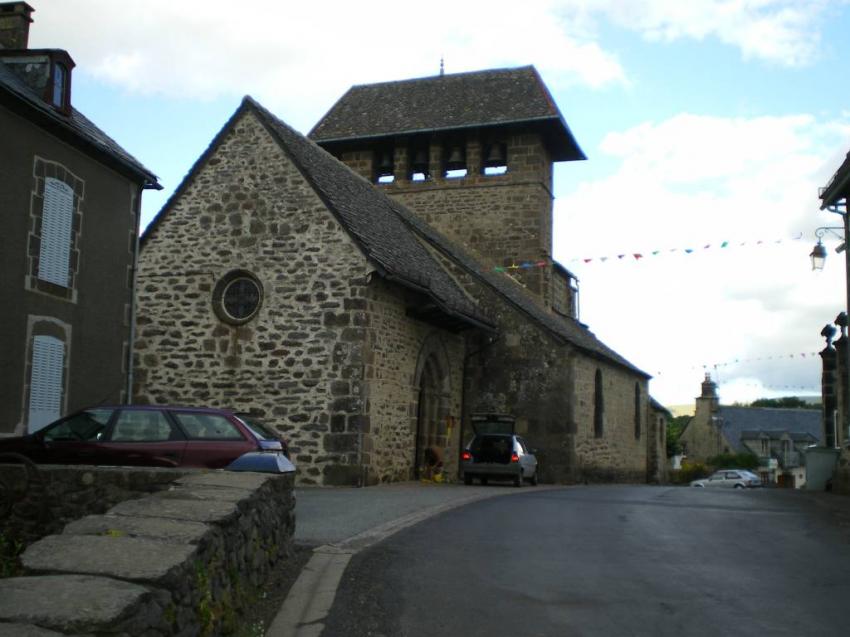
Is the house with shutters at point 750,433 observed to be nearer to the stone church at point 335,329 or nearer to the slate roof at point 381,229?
the stone church at point 335,329

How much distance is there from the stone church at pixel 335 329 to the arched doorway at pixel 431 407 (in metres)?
0.05

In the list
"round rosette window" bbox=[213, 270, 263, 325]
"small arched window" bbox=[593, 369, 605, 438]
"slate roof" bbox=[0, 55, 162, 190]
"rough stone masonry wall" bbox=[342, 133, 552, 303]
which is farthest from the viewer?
"rough stone masonry wall" bbox=[342, 133, 552, 303]

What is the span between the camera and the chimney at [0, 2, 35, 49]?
1595 cm

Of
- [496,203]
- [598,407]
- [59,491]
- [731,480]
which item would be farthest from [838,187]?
[731,480]

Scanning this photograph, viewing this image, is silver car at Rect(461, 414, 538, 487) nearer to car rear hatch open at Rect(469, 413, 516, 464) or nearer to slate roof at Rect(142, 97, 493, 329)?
car rear hatch open at Rect(469, 413, 516, 464)

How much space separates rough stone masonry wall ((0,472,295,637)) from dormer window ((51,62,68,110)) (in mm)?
9213

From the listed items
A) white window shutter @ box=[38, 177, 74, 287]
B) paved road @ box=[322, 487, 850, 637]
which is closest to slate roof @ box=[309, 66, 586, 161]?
white window shutter @ box=[38, 177, 74, 287]

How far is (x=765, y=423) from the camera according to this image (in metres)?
71.8

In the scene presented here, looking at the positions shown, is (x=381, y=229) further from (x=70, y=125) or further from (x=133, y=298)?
(x=70, y=125)

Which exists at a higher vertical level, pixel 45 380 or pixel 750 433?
pixel 45 380

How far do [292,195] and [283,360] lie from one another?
3.40 meters

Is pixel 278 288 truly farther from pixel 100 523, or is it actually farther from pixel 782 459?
pixel 782 459

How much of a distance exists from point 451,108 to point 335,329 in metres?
15.8

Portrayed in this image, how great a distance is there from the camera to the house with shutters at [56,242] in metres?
13.1
